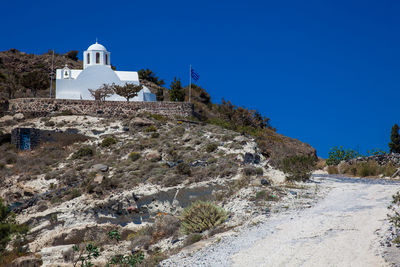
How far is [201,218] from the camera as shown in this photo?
49.6 feet

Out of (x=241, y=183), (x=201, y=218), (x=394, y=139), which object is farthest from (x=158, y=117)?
(x=394, y=139)

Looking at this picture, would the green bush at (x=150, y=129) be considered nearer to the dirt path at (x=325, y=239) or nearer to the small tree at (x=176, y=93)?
the small tree at (x=176, y=93)

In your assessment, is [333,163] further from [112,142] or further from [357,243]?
[357,243]

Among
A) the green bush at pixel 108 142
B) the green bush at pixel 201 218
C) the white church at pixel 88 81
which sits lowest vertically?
the green bush at pixel 201 218

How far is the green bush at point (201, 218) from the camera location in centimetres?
1482

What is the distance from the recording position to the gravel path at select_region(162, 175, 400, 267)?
10.3 metres

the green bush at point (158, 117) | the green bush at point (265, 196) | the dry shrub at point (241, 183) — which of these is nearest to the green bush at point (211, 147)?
the dry shrub at point (241, 183)

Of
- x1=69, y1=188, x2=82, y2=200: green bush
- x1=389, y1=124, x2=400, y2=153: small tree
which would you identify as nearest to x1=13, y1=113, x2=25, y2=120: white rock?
x1=69, y1=188, x2=82, y2=200: green bush

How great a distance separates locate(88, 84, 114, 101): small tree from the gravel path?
3606 cm

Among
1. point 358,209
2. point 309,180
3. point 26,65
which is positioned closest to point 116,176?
point 309,180

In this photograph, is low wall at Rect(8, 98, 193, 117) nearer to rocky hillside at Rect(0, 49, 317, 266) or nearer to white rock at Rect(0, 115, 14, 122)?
white rock at Rect(0, 115, 14, 122)

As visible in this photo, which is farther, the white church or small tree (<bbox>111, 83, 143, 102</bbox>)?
the white church

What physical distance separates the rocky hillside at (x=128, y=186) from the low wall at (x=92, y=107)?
262 cm

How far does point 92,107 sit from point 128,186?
72.0 feet
